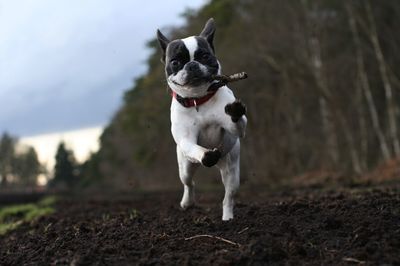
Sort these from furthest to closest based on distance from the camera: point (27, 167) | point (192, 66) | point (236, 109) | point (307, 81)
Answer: point (27, 167) → point (307, 81) → point (192, 66) → point (236, 109)

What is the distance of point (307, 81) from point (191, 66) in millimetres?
21613

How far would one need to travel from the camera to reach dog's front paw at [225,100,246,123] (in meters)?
5.48

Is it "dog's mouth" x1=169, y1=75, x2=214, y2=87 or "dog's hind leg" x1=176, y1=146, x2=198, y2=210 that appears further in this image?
"dog's hind leg" x1=176, y1=146, x2=198, y2=210

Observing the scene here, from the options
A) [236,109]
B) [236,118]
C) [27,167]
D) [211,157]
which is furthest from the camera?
[27,167]

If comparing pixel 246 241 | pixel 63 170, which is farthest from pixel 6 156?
pixel 246 241

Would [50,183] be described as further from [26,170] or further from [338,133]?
[338,133]

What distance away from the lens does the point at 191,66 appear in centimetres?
587

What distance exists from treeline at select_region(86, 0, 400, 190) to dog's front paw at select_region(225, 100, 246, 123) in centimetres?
1933

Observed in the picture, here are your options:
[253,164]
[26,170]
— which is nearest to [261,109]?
[253,164]

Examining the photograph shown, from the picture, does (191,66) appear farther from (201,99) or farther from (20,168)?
(20,168)

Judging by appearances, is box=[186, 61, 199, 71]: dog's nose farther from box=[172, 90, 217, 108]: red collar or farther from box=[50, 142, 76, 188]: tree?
box=[50, 142, 76, 188]: tree

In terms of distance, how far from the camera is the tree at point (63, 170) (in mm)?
61656

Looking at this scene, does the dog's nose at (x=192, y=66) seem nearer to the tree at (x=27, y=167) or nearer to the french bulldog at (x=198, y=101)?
the french bulldog at (x=198, y=101)

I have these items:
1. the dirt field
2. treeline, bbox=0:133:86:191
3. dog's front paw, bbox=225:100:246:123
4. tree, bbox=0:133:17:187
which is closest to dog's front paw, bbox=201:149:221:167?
dog's front paw, bbox=225:100:246:123
